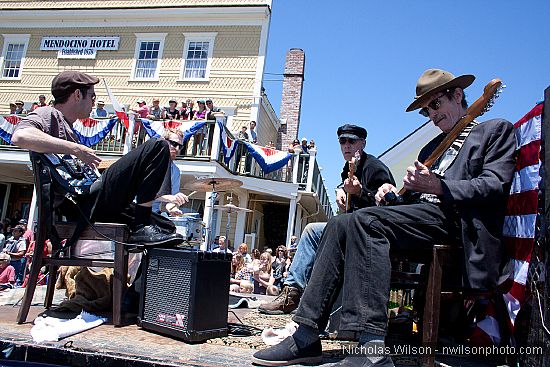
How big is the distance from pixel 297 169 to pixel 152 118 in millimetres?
4797

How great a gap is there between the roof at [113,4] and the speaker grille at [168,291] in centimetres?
1455

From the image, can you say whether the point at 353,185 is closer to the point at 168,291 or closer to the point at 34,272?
the point at 168,291

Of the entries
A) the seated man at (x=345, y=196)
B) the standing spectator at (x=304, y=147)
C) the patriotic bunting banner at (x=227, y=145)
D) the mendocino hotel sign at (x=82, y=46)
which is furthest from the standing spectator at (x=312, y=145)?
the seated man at (x=345, y=196)

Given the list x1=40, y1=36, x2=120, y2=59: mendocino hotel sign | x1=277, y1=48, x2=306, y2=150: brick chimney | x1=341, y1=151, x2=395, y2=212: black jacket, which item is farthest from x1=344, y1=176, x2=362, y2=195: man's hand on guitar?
x1=277, y1=48, x2=306, y2=150: brick chimney

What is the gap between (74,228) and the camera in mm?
2840

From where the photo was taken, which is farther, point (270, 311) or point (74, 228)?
point (270, 311)

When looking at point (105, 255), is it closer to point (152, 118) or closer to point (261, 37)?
point (152, 118)

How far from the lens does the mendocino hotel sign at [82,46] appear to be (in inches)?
669

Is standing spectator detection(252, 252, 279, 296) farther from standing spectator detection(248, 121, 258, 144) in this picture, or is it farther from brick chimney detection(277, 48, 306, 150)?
brick chimney detection(277, 48, 306, 150)

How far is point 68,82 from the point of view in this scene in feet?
10.1

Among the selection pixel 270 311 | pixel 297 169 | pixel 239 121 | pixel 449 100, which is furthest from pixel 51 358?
pixel 239 121

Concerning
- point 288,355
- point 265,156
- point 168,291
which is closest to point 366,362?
point 288,355

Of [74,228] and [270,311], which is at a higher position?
[74,228]

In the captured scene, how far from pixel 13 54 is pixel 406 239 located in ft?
65.5
